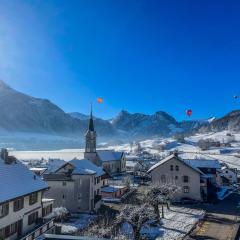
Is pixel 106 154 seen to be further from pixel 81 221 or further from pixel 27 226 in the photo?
pixel 27 226

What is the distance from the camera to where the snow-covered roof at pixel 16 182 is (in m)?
28.1

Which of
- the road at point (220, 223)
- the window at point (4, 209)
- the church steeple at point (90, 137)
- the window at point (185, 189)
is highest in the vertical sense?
the church steeple at point (90, 137)

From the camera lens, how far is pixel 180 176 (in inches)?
2351

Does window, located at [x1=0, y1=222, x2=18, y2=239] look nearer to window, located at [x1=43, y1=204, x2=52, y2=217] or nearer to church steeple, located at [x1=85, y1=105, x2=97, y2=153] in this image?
window, located at [x1=43, y1=204, x2=52, y2=217]

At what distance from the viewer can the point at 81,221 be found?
43.6 metres

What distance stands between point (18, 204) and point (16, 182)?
87.0 inches

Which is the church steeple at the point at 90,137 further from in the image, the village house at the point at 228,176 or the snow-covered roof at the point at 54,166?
the village house at the point at 228,176

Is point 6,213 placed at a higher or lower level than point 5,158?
lower

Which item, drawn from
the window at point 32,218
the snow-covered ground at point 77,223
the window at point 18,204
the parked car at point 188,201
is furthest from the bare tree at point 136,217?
the parked car at point 188,201

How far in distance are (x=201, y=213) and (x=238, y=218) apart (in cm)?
552

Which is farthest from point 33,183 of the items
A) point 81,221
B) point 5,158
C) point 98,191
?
point 98,191

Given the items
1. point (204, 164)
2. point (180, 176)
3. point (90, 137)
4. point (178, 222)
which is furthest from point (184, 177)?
point (90, 137)

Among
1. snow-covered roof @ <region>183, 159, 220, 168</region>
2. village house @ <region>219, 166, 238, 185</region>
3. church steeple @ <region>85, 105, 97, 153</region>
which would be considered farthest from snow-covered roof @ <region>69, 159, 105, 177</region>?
village house @ <region>219, 166, 238, 185</region>

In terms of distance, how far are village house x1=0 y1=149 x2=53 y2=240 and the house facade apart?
2865cm
